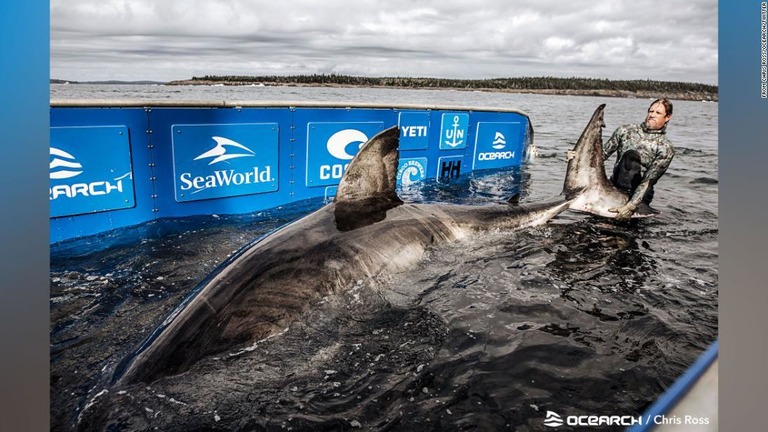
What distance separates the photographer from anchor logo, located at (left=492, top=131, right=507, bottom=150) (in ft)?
36.9

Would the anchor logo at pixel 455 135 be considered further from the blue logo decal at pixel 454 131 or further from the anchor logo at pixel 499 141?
the anchor logo at pixel 499 141

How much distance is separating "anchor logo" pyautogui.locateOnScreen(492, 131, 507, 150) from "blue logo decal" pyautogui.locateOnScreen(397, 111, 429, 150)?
2307 millimetres

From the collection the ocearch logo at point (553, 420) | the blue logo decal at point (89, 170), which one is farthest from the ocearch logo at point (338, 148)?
the ocearch logo at point (553, 420)

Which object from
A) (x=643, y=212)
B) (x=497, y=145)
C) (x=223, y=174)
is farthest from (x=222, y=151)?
(x=497, y=145)

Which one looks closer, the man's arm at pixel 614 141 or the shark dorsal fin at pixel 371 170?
the shark dorsal fin at pixel 371 170

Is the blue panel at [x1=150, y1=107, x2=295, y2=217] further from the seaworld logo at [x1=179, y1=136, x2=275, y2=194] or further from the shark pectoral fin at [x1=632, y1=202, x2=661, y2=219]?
the shark pectoral fin at [x1=632, y1=202, x2=661, y2=219]

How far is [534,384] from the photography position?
288 cm

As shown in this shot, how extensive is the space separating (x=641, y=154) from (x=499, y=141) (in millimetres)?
4313

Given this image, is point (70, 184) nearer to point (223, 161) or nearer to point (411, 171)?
point (223, 161)

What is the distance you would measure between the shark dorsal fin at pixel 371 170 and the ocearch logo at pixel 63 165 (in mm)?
3653

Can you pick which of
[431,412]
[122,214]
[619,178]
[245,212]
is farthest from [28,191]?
[619,178]

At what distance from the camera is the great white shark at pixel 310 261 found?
278 centimetres

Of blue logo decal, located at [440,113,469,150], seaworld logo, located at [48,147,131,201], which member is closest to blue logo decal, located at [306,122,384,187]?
blue logo decal, located at [440,113,469,150]

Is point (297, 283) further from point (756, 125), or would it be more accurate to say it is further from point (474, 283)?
point (756, 125)
